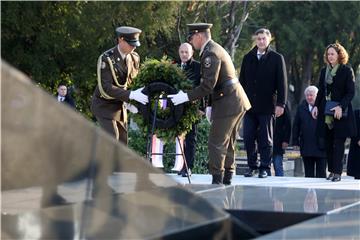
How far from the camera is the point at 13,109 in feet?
13.8

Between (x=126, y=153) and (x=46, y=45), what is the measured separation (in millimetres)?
20670

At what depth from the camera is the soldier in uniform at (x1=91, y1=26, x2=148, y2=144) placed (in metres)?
10.1

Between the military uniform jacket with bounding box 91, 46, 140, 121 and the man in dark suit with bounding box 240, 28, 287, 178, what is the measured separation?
1.77 m

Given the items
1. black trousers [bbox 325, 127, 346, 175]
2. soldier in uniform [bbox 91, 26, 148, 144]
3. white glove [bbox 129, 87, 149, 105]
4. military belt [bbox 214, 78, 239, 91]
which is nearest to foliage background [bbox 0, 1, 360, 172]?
soldier in uniform [bbox 91, 26, 148, 144]

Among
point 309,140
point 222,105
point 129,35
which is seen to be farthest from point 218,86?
point 309,140

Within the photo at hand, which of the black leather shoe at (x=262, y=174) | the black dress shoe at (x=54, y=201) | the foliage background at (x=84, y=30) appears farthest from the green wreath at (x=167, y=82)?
the foliage background at (x=84, y=30)

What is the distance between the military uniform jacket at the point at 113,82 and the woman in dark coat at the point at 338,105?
8.16 ft

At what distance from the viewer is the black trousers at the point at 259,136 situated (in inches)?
450

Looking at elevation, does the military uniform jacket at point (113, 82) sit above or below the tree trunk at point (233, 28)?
below

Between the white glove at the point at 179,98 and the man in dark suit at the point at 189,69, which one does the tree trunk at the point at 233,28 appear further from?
the white glove at the point at 179,98

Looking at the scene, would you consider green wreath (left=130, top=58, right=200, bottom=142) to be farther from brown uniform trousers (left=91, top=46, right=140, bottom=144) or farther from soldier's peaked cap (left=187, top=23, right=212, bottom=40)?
soldier's peaked cap (left=187, top=23, right=212, bottom=40)

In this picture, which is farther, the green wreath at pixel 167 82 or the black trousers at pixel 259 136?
the black trousers at pixel 259 136

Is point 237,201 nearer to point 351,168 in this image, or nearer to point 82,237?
point 82,237

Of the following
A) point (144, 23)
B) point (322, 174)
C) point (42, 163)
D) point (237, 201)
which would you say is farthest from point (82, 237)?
point (144, 23)
